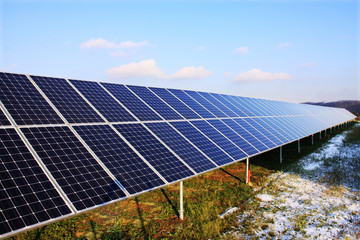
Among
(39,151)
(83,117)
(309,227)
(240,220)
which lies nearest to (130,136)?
(83,117)

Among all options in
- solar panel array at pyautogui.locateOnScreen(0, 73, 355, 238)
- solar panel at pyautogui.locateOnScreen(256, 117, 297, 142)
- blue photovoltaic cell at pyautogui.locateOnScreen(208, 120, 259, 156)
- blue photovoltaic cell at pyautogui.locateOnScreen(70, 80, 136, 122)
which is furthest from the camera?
solar panel at pyautogui.locateOnScreen(256, 117, 297, 142)

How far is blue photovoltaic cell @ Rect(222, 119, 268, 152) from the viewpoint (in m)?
16.1

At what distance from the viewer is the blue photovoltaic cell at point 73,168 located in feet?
22.8

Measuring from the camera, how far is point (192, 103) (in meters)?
19.6

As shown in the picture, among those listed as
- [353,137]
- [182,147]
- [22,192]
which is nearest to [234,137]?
[182,147]

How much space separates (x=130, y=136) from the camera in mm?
10820

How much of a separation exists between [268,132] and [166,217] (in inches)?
476

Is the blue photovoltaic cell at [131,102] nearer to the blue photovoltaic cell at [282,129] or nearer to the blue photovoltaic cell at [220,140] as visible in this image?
the blue photovoltaic cell at [220,140]

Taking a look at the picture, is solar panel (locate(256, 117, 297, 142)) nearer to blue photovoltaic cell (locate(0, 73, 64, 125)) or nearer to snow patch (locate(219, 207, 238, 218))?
snow patch (locate(219, 207, 238, 218))

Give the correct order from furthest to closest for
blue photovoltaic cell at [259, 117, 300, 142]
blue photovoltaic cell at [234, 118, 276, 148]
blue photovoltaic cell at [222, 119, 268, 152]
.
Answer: blue photovoltaic cell at [259, 117, 300, 142] < blue photovoltaic cell at [234, 118, 276, 148] < blue photovoltaic cell at [222, 119, 268, 152]

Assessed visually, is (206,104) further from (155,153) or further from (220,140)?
(155,153)

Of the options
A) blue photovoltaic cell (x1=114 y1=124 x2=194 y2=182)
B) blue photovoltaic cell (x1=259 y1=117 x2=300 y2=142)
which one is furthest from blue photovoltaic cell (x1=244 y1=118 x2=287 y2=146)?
blue photovoltaic cell (x1=114 y1=124 x2=194 y2=182)

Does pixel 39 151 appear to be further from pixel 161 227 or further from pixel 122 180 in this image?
pixel 161 227

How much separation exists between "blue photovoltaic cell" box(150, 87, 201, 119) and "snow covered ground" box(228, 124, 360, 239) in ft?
23.0
